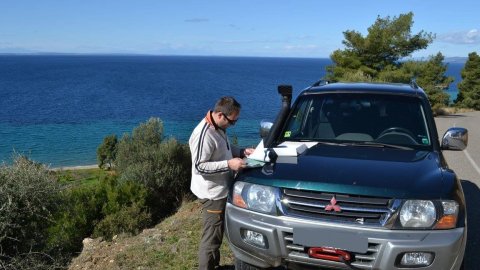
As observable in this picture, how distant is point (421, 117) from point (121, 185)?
32.4 ft

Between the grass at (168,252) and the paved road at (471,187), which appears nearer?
the grass at (168,252)

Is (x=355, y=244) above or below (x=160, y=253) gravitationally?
above

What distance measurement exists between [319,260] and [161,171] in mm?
10997

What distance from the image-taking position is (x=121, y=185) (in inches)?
519

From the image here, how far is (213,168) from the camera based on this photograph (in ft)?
13.6

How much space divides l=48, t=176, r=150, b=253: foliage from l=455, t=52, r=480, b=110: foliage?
4291 cm

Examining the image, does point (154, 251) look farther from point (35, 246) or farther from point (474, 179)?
point (474, 179)

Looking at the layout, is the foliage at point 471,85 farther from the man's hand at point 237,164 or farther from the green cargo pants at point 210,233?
the man's hand at point 237,164

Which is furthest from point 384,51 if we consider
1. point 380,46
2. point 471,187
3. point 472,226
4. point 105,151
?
point 472,226

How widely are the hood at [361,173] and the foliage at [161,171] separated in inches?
355

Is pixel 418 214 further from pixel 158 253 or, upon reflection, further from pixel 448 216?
pixel 158 253

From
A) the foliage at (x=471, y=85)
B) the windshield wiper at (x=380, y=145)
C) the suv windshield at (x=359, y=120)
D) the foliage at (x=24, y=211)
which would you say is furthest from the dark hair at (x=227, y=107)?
the foliage at (x=471, y=85)

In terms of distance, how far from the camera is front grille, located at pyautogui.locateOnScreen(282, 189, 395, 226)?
3.30 m

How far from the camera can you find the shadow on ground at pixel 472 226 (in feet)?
16.7
